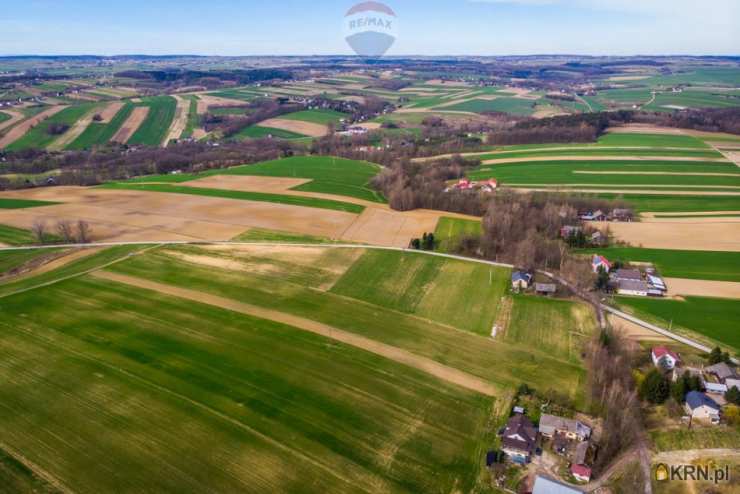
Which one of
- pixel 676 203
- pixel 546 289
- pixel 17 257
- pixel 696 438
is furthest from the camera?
pixel 676 203

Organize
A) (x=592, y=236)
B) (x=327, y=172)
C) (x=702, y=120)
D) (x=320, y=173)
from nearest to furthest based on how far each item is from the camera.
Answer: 1. (x=592, y=236)
2. (x=320, y=173)
3. (x=327, y=172)
4. (x=702, y=120)

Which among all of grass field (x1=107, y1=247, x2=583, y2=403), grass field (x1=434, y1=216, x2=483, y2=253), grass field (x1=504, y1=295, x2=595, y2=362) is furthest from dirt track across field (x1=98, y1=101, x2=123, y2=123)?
grass field (x1=504, y1=295, x2=595, y2=362)

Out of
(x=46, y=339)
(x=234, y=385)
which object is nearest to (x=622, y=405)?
(x=234, y=385)

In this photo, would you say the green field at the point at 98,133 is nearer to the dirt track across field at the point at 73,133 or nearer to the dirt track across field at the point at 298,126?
the dirt track across field at the point at 73,133

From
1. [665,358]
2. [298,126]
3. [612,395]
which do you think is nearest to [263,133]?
[298,126]

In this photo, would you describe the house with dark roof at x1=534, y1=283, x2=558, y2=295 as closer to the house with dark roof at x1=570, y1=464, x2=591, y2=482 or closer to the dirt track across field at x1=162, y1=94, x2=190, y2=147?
the house with dark roof at x1=570, y1=464, x2=591, y2=482

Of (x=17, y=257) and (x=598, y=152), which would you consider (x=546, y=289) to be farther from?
(x=598, y=152)
